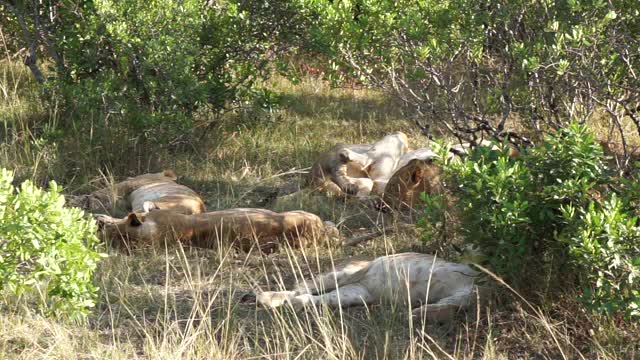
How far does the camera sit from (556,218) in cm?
542

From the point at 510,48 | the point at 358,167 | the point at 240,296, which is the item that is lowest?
the point at 358,167

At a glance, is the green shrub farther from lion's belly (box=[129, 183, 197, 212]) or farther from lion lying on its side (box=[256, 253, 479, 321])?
lion's belly (box=[129, 183, 197, 212])

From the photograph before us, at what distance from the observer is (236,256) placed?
6992 millimetres

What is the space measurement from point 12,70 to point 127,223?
483cm

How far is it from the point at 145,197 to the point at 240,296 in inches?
81.1

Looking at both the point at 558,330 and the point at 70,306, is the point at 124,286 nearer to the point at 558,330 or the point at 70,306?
the point at 70,306

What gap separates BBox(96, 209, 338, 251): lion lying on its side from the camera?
702 cm

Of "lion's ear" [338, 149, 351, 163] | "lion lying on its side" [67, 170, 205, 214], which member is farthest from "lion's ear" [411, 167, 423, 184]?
"lion lying on its side" [67, 170, 205, 214]

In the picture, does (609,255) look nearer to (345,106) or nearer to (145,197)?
(145,197)

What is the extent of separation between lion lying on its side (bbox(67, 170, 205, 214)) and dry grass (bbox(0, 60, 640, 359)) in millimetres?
391

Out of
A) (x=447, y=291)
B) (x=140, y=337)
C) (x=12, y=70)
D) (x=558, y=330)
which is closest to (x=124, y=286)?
(x=140, y=337)

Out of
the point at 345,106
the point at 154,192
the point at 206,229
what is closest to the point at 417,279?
the point at 206,229

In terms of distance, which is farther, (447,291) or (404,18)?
(404,18)

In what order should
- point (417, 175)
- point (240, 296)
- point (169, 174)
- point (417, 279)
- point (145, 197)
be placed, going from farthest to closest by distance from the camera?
point (169, 174) → point (145, 197) → point (417, 175) → point (240, 296) → point (417, 279)
